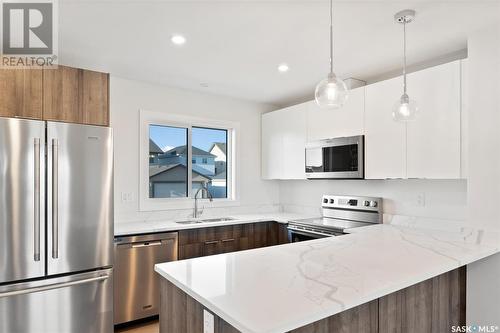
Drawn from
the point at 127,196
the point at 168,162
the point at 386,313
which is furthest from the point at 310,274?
the point at 168,162

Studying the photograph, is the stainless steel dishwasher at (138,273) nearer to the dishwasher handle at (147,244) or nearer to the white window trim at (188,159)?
the dishwasher handle at (147,244)

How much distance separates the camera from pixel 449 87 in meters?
2.46

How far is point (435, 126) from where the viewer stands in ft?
8.32

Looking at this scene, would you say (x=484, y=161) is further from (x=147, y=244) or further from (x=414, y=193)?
(x=147, y=244)

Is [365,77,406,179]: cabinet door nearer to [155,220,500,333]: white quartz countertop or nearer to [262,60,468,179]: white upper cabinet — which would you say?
[262,60,468,179]: white upper cabinet

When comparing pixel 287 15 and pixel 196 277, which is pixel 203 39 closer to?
pixel 287 15

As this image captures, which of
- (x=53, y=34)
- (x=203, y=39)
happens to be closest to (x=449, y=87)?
(x=203, y=39)

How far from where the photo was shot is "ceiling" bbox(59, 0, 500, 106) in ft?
6.48

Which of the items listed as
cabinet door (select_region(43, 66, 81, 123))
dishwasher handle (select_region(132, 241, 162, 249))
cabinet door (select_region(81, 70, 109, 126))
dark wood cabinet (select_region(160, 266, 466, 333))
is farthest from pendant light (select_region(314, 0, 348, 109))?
dishwasher handle (select_region(132, 241, 162, 249))

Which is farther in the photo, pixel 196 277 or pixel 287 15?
pixel 287 15

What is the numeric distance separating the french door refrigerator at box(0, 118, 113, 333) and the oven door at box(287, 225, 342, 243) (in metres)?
1.87

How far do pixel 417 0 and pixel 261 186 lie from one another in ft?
10.1

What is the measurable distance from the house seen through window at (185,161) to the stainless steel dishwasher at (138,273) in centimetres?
80

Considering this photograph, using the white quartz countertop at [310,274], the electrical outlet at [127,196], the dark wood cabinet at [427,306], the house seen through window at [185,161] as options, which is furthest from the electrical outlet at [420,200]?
the electrical outlet at [127,196]
